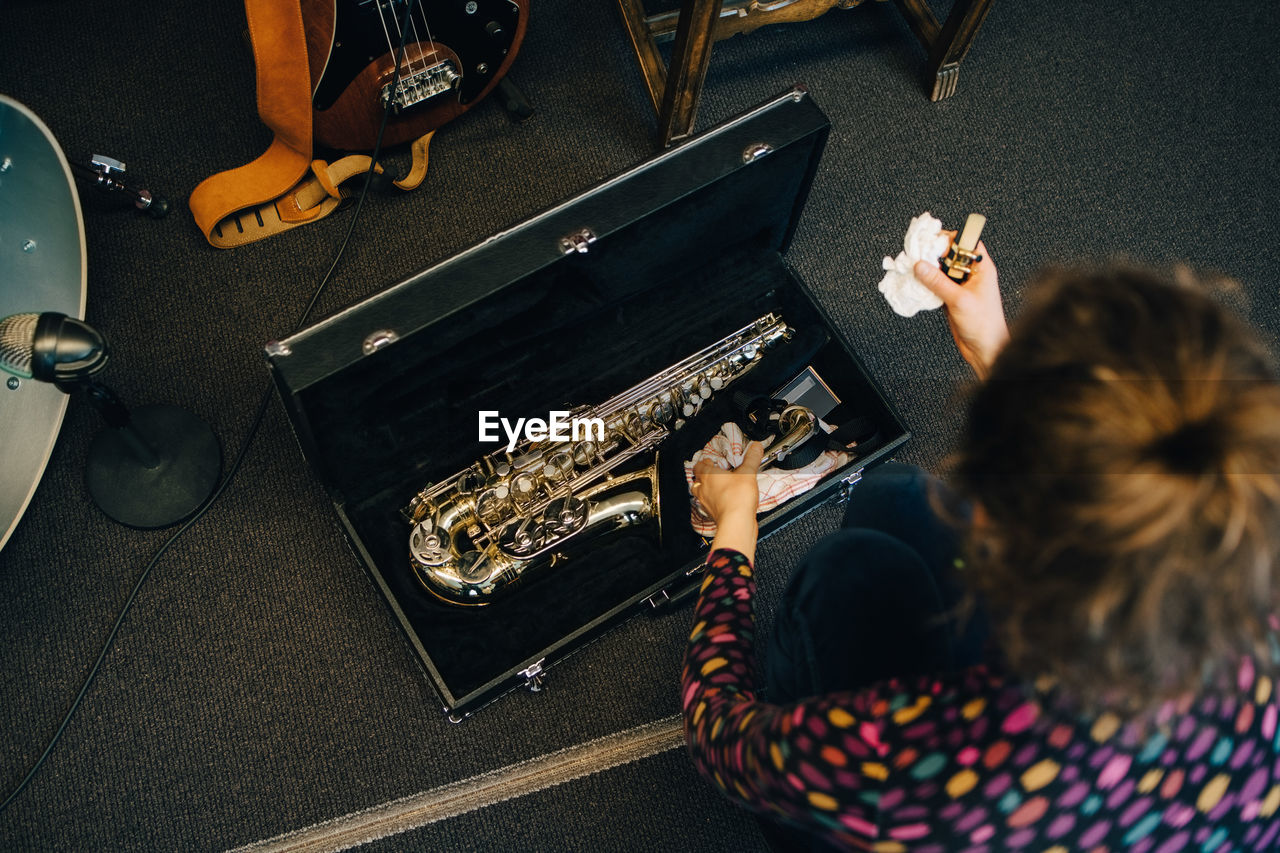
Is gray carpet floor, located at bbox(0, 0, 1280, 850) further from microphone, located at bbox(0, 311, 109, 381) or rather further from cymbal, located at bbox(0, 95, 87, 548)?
microphone, located at bbox(0, 311, 109, 381)

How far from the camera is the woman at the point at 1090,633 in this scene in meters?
0.65

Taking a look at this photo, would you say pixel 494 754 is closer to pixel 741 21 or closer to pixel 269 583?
pixel 269 583

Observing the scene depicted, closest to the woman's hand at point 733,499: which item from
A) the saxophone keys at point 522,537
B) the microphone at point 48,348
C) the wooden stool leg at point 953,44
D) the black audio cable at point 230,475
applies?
the saxophone keys at point 522,537

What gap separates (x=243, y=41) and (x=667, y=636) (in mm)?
1703

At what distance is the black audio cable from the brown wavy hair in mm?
1250

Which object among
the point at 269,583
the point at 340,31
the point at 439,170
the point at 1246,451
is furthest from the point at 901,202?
the point at 269,583

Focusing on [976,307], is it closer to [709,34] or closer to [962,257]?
[962,257]

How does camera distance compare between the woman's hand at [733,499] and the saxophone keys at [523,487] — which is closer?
the woman's hand at [733,499]

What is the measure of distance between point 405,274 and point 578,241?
291 millimetres

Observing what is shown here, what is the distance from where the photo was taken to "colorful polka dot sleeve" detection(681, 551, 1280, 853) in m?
0.76

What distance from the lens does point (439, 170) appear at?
1971 millimetres

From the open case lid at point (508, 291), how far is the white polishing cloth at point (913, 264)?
0.25 metres

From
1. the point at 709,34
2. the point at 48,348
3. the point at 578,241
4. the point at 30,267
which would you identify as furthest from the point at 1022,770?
the point at 30,267

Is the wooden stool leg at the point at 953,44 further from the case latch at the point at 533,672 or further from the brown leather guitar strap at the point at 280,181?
the case latch at the point at 533,672
